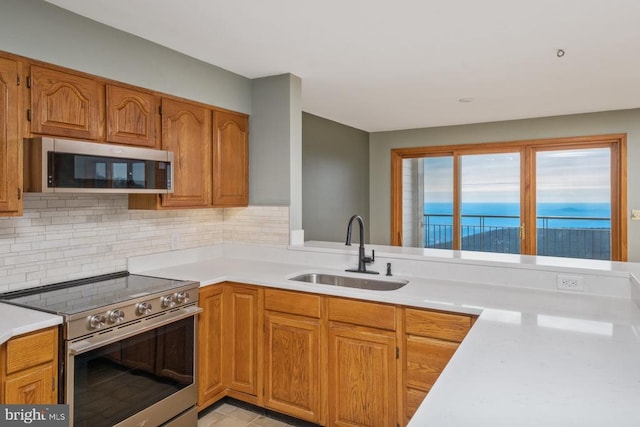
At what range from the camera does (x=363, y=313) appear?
2309 mm

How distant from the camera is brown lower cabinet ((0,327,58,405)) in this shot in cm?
164

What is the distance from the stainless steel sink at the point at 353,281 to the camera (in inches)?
107

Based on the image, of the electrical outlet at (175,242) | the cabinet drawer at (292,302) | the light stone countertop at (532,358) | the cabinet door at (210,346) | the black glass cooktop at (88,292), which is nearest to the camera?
the light stone countertop at (532,358)

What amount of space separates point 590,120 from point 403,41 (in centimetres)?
337

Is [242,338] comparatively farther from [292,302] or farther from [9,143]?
[9,143]

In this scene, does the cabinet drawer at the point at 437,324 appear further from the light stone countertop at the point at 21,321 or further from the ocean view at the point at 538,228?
the ocean view at the point at 538,228

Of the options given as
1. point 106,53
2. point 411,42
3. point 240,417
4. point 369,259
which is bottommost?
point 240,417

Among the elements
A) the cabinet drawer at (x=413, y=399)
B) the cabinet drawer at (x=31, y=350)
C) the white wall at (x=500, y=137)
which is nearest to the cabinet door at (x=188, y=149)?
the cabinet drawer at (x=31, y=350)

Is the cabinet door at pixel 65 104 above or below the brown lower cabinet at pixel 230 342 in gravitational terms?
above

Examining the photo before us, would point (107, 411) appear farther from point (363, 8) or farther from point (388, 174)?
point (388, 174)

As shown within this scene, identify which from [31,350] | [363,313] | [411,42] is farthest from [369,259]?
[31,350]

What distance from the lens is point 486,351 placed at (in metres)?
1.44

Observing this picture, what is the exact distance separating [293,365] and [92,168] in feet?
5.20

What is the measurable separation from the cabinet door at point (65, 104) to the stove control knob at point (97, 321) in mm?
940
